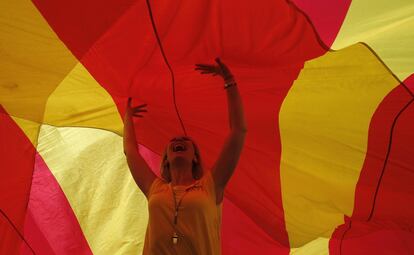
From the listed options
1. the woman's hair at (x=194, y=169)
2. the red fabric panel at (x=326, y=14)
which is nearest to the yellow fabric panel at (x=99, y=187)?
the woman's hair at (x=194, y=169)

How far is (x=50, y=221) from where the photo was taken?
203cm

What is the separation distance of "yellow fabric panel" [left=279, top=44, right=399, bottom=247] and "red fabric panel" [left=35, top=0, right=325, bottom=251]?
4 centimetres

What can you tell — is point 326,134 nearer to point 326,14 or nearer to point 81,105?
point 326,14

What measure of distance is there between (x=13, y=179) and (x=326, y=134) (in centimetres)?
115

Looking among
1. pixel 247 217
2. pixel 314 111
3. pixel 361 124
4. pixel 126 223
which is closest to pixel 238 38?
pixel 314 111

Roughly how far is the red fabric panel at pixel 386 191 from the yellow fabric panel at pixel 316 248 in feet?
0.08

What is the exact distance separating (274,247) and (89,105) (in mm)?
936

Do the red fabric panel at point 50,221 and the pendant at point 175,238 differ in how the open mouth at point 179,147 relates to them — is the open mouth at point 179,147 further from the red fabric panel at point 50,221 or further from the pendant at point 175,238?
the red fabric panel at point 50,221

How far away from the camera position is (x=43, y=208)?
2.02m

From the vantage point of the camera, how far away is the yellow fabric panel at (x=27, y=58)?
54.5 inches

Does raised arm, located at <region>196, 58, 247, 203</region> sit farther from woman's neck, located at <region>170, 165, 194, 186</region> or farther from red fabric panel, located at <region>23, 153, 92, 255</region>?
red fabric panel, located at <region>23, 153, 92, 255</region>

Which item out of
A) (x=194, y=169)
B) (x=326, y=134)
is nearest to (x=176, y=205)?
(x=194, y=169)

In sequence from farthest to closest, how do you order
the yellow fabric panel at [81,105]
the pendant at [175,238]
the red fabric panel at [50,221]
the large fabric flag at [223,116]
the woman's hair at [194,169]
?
the red fabric panel at [50,221], the yellow fabric panel at [81,105], the woman's hair at [194,169], the large fabric flag at [223,116], the pendant at [175,238]

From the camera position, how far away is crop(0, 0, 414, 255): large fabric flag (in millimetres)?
1454
